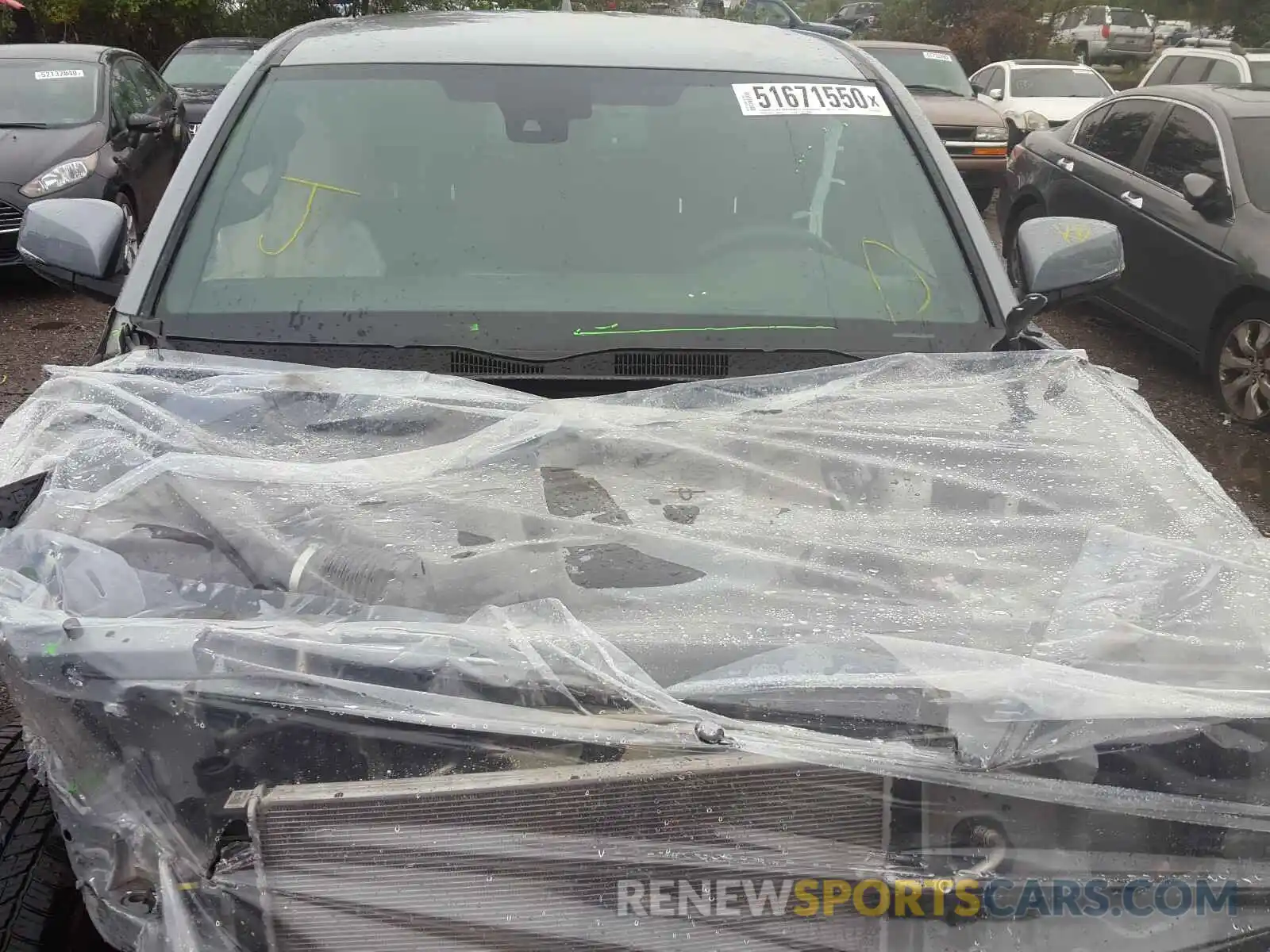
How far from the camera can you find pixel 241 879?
1.33m

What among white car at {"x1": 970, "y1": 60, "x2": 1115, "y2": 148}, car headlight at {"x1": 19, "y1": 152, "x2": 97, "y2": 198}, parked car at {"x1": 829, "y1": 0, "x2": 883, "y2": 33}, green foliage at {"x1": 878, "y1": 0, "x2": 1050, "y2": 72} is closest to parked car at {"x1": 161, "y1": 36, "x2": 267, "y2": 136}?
car headlight at {"x1": 19, "y1": 152, "x2": 97, "y2": 198}

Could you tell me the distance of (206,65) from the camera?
1184cm

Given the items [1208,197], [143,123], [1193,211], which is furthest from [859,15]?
[1208,197]

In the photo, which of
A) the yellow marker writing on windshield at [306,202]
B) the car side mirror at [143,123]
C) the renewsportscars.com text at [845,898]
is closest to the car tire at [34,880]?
the renewsportscars.com text at [845,898]

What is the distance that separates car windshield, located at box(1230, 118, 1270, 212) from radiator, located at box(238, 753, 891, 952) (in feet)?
19.2

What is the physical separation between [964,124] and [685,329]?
33.4 ft

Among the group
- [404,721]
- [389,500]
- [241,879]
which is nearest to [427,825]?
[404,721]

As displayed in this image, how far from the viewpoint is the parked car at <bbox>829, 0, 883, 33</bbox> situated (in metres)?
28.8

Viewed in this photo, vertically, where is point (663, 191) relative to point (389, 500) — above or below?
above

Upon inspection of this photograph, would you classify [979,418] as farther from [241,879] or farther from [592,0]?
[592,0]

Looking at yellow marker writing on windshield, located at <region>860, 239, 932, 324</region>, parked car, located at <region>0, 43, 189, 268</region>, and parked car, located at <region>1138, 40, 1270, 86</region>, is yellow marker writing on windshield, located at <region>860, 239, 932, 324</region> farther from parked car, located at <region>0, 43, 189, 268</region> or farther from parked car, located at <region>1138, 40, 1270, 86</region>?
parked car, located at <region>1138, 40, 1270, 86</region>

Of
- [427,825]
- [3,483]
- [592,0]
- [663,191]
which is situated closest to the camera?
[427,825]

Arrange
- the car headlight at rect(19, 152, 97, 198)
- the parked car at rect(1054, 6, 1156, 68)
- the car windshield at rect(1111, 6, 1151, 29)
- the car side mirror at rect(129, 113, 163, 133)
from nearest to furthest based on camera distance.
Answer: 1. the car headlight at rect(19, 152, 97, 198)
2. the car side mirror at rect(129, 113, 163, 133)
3. the car windshield at rect(1111, 6, 1151, 29)
4. the parked car at rect(1054, 6, 1156, 68)

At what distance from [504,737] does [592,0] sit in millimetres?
14446
